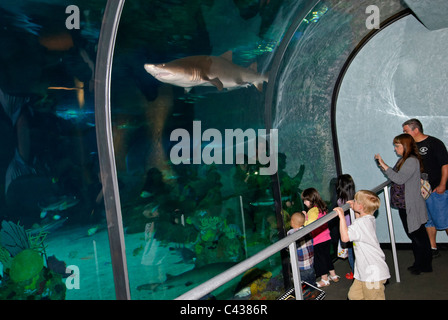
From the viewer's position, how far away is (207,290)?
1424 mm

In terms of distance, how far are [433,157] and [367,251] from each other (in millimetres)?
2473

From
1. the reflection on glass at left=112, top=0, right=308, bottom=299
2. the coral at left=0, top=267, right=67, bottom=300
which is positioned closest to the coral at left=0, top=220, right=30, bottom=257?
the coral at left=0, top=267, right=67, bottom=300

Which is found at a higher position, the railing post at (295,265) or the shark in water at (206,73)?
the shark in water at (206,73)

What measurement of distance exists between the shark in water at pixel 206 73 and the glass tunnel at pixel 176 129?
2 cm

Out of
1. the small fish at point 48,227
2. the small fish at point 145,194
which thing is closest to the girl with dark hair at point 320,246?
the small fish at point 145,194

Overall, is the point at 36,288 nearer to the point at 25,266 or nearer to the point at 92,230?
the point at 25,266

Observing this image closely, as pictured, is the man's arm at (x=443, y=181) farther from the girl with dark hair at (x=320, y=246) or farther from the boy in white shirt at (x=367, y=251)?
the boy in white shirt at (x=367, y=251)

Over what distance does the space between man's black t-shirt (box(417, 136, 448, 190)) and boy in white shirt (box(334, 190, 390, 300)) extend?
2308 mm

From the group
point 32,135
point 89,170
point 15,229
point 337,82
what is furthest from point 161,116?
point 337,82

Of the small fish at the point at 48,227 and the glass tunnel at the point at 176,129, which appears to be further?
the small fish at the point at 48,227

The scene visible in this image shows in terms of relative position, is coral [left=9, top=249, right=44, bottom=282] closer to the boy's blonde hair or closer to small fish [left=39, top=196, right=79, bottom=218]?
small fish [left=39, top=196, right=79, bottom=218]

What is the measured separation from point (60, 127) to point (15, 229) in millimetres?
1494

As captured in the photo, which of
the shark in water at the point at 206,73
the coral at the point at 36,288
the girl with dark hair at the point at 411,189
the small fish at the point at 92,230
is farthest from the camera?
the small fish at the point at 92,230

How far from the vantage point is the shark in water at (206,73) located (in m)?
3.36
